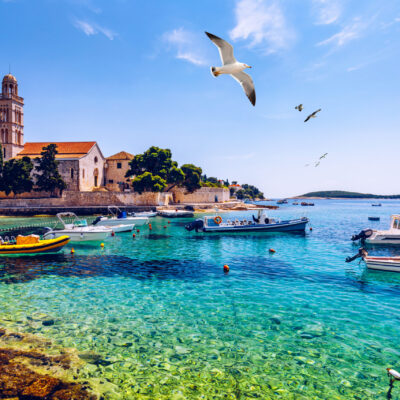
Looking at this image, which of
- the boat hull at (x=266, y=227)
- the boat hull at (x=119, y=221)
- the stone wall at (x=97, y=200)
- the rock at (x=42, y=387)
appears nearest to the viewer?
the rock at (x=42, y=387)

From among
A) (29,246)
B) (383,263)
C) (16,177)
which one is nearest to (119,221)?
(29,246)

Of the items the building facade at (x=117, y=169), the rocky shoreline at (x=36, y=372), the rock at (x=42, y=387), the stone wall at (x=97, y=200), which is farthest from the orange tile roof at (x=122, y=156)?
the rock at (x=42, y=387)

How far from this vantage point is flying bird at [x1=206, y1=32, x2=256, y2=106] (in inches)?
309

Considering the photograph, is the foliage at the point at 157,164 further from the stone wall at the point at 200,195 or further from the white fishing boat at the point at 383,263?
the white fishing boat at the point at 383,263

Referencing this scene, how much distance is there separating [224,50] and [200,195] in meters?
71.2

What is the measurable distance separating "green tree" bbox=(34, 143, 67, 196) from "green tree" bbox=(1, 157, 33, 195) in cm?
217

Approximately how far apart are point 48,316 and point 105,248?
13799mm

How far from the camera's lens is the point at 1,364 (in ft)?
21.2

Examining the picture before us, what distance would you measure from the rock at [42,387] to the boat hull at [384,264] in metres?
16.7

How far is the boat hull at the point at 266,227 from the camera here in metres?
31.7

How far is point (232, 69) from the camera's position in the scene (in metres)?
8.16

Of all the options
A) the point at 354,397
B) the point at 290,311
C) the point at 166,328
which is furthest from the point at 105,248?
the point at 354,397

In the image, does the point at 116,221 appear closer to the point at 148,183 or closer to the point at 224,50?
the point at 148,183

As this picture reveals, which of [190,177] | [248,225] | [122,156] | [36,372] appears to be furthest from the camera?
[122,156]
